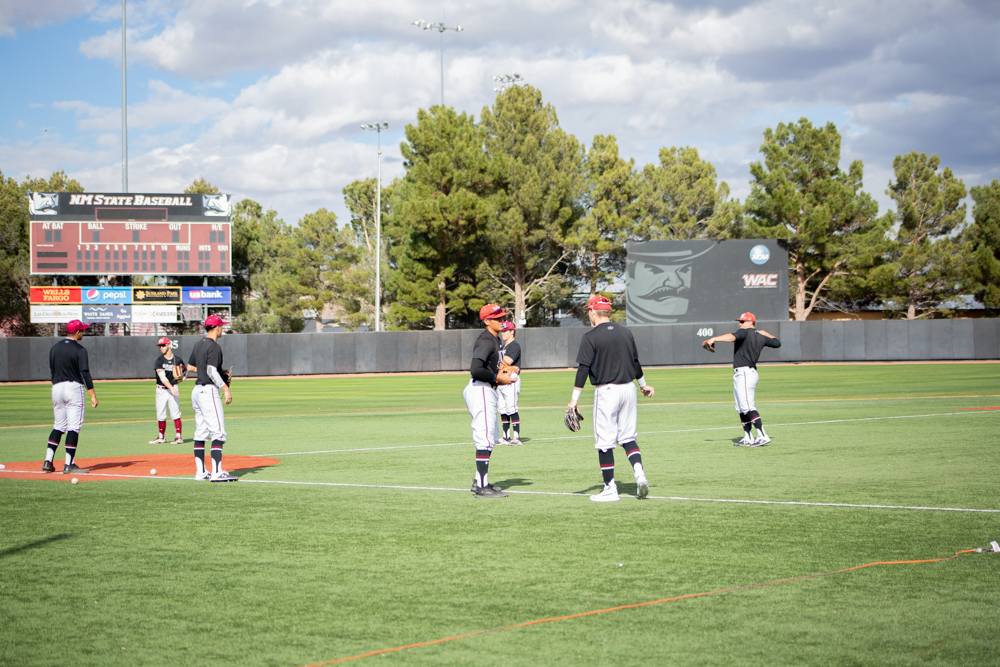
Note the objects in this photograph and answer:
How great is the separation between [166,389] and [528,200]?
3636cm

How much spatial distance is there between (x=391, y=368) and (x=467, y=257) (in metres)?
11.4

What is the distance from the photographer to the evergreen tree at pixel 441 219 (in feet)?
151

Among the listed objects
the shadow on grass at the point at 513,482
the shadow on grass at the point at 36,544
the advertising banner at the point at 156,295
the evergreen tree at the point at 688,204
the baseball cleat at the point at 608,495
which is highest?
the evergreen tree at the point at 688,204

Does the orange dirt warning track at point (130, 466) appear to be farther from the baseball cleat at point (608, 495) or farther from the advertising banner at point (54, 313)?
the advertising banner at point (54, 313)

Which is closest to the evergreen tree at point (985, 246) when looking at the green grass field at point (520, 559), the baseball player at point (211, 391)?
Result: the green grass field at point (520, 559)

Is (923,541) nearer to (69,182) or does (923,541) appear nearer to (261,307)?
(261,307)

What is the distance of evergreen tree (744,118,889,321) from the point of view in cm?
4853

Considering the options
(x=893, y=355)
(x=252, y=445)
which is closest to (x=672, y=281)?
(x=893, y=355)

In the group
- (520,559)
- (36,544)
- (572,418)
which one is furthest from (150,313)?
(520,559)

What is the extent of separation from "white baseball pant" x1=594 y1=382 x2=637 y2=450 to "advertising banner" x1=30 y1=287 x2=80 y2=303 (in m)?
39.1

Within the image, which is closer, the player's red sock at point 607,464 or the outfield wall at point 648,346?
the player's red sock at point 607,464

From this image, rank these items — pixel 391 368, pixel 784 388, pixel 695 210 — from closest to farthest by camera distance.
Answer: pixel 784 388, pixel 391 368, pixel 695 210

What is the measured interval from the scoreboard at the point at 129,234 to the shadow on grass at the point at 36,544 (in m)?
36.0

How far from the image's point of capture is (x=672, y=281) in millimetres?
43188
